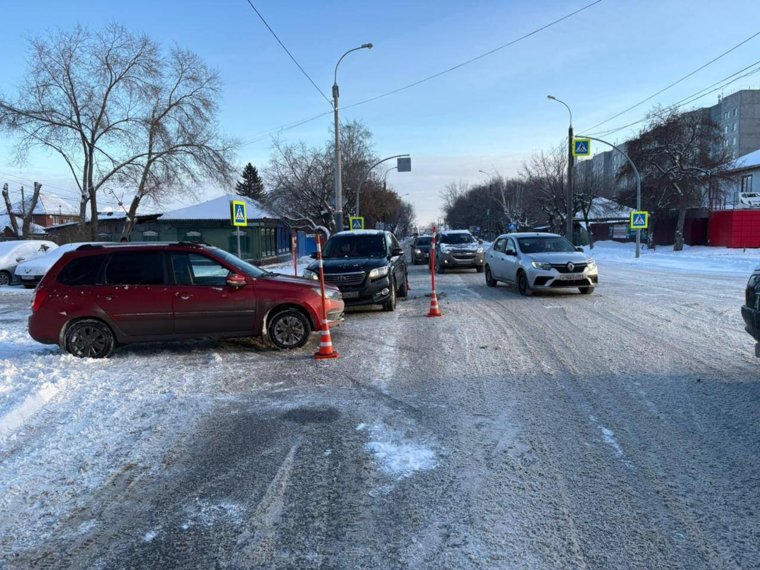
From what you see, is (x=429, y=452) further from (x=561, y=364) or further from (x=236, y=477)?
(x=561, y=364)

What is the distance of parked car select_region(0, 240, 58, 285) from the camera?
66.9ft

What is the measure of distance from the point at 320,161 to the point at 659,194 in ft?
81.3

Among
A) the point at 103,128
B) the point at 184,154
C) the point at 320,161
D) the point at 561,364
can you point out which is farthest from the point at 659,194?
the point at 561,364

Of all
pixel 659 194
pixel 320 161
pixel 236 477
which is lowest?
pixel 236 477

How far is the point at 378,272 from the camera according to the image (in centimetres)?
1118

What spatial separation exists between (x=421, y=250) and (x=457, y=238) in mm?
5260

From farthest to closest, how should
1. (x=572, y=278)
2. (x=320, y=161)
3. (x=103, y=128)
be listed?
1. (x=320, y=161)
2. (x=103, y=128)
3. (x=572, y=278)

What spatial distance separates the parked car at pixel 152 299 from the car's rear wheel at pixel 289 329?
0.06ft

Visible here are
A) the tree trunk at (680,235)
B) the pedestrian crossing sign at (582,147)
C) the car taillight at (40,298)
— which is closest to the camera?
the car taillight at (40,298)

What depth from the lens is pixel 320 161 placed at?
39.8 metres

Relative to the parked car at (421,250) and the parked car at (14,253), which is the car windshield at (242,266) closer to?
the parked car at (14,253)

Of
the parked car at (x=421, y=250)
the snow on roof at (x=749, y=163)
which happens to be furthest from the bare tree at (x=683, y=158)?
the parked car at (x=421, y=250)

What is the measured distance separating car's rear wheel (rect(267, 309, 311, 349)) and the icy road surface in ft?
0.89

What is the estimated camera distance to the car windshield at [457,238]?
77.9 feet
